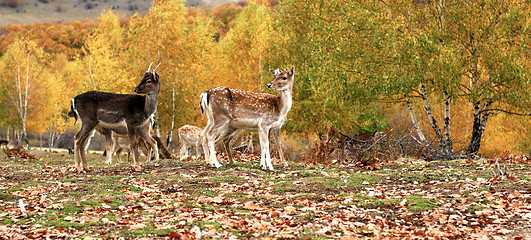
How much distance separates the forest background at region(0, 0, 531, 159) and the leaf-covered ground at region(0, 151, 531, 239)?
7.22m

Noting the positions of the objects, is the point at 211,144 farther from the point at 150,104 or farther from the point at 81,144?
the point at 81,144

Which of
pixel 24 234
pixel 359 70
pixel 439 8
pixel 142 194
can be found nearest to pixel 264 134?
pixel 142 194

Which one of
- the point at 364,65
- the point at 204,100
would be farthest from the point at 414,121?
the point at 204,100

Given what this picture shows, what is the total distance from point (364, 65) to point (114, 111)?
11.6 m

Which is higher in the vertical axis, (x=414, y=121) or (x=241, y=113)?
(x=241, y=113)

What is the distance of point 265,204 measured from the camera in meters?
9.93

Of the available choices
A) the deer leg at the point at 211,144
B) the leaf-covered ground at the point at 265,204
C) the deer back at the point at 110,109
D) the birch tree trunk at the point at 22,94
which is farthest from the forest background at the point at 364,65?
the deer back at the point at 110,109

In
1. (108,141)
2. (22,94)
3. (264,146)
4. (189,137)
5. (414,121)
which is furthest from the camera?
(22,94)

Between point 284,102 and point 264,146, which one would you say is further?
point 284,102

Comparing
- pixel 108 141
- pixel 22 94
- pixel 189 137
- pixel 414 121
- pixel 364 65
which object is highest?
pixel 364 65

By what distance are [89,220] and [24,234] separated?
1.05m

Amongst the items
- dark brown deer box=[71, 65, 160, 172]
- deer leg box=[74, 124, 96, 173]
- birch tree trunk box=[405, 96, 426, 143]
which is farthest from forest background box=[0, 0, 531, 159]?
deer leg box=[74, 124, 96, 173]

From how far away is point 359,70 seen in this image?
75.0ft

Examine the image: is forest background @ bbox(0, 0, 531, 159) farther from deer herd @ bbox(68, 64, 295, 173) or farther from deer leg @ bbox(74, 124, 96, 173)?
deer leg @ bbox(74, 124, 96, 173)
